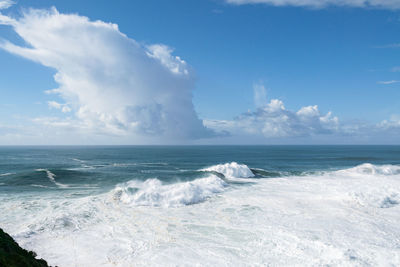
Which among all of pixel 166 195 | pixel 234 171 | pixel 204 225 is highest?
pixel 234 171

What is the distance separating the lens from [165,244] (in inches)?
539

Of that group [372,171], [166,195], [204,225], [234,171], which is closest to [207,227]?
[204,225]

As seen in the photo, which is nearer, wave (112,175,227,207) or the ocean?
the ocean

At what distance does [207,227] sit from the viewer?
16312 millimetres

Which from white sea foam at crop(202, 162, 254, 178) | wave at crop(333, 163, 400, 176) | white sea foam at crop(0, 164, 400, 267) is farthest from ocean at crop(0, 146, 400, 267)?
wave at crop(333, 163, 400, 176)

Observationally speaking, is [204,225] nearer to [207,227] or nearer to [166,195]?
[207,227]

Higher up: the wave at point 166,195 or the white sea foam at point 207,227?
the wave at point 166,195

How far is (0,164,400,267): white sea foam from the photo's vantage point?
39.9 ft

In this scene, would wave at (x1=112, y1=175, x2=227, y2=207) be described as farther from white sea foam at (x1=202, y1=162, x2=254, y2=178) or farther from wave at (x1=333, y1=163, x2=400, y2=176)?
wave at (x1=333, y1=163, x2=400, y2=176)

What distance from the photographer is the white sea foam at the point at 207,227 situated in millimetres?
12148

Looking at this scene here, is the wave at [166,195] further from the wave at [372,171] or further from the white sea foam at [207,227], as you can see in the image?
the wave at [372,171]

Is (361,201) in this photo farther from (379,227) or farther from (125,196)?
(125,196)

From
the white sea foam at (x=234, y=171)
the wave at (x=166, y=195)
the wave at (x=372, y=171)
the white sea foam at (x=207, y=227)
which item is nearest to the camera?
the white sea foam at (x=207, y=227)

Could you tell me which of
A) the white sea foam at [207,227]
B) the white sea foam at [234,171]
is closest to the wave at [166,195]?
the white sea foam at [207,227]
